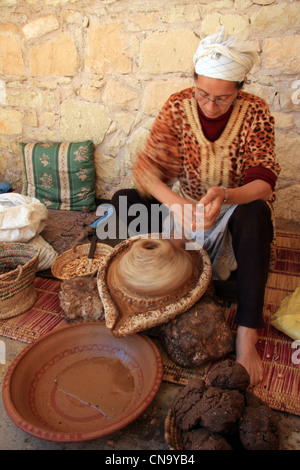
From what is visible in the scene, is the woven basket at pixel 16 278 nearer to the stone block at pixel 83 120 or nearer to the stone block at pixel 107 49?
the stone block at pixel 83 120

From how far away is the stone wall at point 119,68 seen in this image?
2.69m

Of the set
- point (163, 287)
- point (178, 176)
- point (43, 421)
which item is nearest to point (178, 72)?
point (178, 176)

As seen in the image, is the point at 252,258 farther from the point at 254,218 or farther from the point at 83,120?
the point at 83,120

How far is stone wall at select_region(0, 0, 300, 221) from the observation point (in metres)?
2.69

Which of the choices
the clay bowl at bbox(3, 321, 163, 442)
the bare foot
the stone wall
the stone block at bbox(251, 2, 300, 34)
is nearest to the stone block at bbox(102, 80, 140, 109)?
the stone wall

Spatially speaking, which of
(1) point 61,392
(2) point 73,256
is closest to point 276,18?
(2) point 73,256

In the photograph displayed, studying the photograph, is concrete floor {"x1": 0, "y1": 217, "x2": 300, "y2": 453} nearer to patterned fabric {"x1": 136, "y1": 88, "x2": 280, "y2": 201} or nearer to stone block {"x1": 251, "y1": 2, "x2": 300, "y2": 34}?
patterned fabric {"x1": 136, "y1": 88, "x2": 280, "y2": 201}

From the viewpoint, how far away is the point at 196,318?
1.73 metres

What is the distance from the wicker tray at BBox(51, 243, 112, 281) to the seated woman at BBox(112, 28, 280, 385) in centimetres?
55

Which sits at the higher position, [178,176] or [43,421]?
[178,176]

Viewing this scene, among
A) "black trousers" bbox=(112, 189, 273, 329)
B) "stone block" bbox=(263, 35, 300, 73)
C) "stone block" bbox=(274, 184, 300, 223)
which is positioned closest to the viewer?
"black trousers" bbox=(112, 189, 273, 329)

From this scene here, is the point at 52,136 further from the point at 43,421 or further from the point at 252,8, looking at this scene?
the point at 43,421

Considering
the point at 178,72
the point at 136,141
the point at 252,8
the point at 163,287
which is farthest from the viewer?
the point at 136,141
